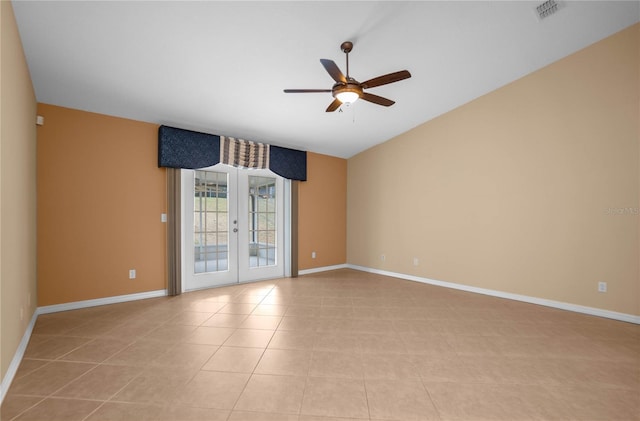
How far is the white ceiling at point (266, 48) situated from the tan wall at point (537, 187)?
447mm

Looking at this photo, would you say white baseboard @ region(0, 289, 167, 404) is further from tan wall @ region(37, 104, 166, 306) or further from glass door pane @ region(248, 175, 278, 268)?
glass door pane @ region(248, 175, 278, 268)

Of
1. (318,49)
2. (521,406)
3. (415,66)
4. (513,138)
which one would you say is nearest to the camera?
(521,406)

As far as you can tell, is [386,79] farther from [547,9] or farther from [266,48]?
[547,9]

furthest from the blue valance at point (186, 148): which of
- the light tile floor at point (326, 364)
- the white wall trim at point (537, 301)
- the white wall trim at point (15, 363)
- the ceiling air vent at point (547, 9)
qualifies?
the ceiling air vent at point (547, 9)

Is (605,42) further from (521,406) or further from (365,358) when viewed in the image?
(365,358)

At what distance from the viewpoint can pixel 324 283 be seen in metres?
4.92

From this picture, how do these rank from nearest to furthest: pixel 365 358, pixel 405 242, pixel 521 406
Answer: pixel 521 406 → pixel 365 358 → pixel 405 242

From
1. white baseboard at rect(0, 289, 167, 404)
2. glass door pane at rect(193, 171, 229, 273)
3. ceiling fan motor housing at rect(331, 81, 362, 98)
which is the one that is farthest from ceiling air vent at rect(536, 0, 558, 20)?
white baseboard at rect(0, 289, 167, 404)

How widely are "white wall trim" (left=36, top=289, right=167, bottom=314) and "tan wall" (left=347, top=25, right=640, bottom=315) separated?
4.22m

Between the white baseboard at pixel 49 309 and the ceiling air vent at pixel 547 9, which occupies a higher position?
the ceiling air vent at pixel 547 9

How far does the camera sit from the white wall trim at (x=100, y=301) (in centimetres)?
329

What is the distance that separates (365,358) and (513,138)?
375cm

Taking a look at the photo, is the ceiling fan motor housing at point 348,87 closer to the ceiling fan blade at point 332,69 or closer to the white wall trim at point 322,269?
the ceiling fan blade at point 332,69

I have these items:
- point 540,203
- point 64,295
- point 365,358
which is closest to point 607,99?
point 540,203
